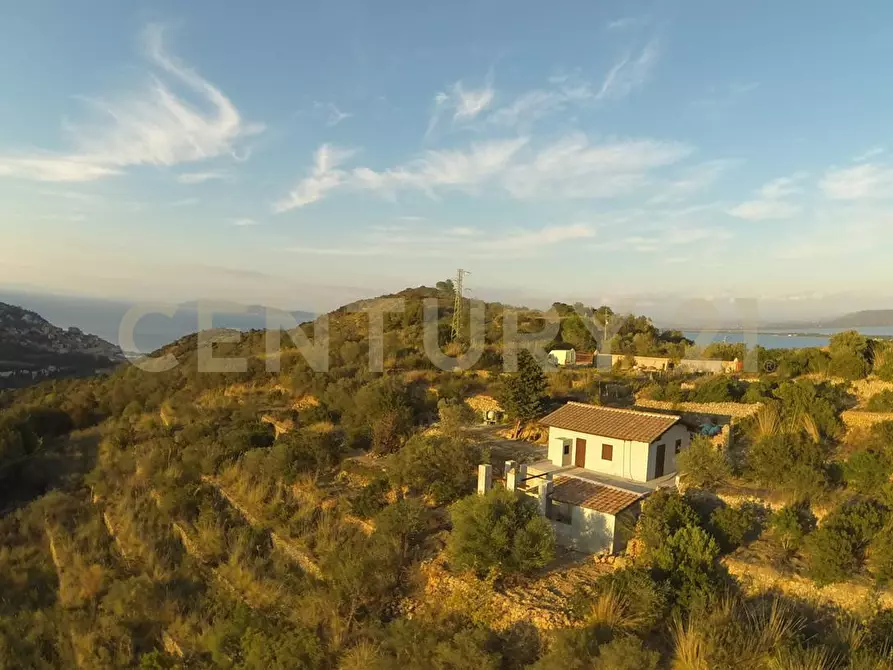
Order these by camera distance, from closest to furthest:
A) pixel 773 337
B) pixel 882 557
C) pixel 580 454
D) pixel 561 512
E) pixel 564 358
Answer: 1. pixel 882 557
2. pixel 561 512
3. pixel 580 454
4. pixel 564 358
5. pixel 773 337

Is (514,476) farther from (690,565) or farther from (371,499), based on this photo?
(690,565)

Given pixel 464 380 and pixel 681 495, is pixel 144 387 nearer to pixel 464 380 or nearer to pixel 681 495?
pixel 464 380

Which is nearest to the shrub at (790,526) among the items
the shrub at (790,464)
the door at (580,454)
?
the shrub at (790,464)

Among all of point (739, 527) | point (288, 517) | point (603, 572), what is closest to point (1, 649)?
point (288, 517)

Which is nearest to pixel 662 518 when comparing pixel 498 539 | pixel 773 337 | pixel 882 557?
pixel 498 539

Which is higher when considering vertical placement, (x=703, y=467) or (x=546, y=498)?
(x=703, y=467)

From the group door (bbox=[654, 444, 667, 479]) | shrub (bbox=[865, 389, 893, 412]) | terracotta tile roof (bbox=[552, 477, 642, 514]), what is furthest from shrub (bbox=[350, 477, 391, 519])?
shrub (bbox=[865, 389, 893, 412])

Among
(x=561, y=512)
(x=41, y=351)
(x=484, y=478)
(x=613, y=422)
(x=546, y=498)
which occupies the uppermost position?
(x=613, y=422)

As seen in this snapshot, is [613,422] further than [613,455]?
Yes
